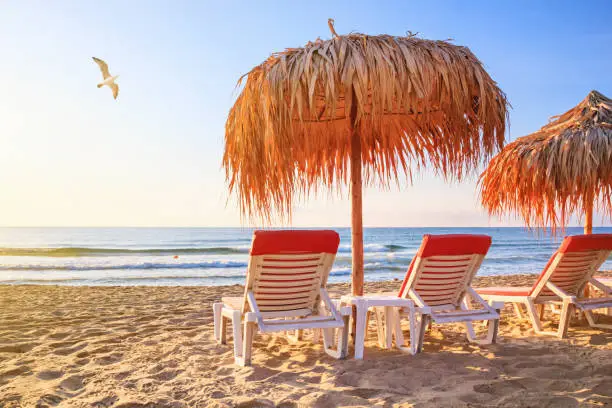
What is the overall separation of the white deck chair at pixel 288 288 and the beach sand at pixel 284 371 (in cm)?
25

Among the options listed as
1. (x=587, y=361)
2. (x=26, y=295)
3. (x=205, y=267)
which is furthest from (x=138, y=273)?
(x=587, y=361)

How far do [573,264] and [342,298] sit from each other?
2.12m

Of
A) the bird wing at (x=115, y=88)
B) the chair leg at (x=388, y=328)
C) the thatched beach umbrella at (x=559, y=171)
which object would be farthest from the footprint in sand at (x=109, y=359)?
the bird wing at (x=115, y=88)

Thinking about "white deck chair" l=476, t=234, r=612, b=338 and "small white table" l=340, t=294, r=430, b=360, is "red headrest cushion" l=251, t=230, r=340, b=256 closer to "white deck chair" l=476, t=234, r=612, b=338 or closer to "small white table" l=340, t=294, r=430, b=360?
"small white table" l=340, t=294, r=430, b=360

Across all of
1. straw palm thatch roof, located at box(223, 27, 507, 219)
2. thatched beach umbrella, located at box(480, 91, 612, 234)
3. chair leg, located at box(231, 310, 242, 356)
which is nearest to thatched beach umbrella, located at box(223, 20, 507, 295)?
straw palm thatch roof, located at box(223, 27, 507, 219)

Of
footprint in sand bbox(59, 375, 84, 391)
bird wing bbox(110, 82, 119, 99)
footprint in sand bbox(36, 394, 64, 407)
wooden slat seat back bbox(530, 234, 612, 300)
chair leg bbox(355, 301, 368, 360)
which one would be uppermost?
bird wing bbox(110, 82, 119, 99)

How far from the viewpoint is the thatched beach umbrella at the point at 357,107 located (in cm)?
360

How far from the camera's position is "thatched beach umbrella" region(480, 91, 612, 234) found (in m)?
5.24

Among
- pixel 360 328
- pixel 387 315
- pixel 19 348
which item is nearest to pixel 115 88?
pixel 19 348

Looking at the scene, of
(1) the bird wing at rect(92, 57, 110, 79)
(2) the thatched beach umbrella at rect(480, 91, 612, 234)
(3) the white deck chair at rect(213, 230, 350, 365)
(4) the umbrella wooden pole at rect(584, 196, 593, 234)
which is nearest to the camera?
(3) the white deck chair at rect(213, 230, 350, 365)

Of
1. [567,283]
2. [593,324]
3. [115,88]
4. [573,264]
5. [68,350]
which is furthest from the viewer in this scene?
[115,88]

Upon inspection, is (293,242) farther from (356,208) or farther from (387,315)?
(387,315)

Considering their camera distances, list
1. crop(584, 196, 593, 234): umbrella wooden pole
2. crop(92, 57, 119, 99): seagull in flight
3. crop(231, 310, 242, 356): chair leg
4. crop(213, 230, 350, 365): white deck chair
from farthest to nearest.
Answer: crop(92, 57, 119, 99): seagull in flight
crop(584, 196, 593, 234): umbrella wooden pole
crop(231, 310, 242, 356): chair leg
crop(213, 230, 350, 365): white deck chair

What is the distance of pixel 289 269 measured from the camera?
3.67 metres
